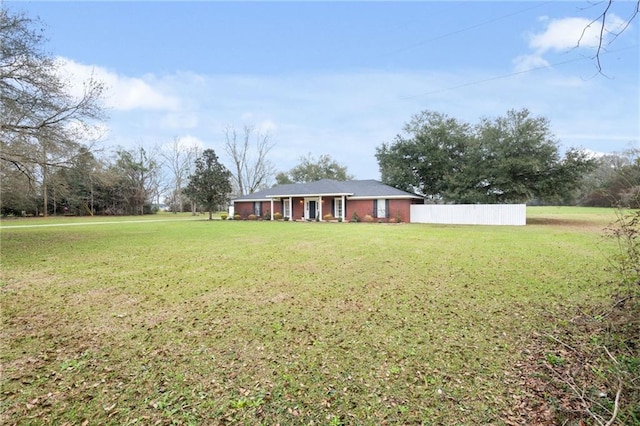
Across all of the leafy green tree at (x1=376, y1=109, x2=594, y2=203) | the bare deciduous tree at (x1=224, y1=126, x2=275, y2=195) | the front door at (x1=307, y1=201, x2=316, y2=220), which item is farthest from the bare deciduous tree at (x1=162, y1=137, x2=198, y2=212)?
the leafy green tree at (x1=376, y1=109, x2=594, y2=203)

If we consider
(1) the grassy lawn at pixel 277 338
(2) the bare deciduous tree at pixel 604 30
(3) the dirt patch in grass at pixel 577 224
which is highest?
(2) the bare deciduous tree at pixel 604 30

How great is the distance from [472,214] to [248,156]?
101 feet

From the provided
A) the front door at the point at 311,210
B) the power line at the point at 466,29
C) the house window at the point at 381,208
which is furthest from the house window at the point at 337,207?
the power line at the point at 466,29

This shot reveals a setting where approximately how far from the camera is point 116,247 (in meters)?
10.0

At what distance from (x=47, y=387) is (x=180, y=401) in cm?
128

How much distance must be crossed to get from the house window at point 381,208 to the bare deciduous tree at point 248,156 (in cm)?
2274

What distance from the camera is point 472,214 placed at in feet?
68.4

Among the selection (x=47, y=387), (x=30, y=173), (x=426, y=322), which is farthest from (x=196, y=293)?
(x=30, y=173)

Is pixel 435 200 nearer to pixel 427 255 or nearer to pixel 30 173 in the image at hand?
pixel 427 255

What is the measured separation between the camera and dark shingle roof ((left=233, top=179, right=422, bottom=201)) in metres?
23.4

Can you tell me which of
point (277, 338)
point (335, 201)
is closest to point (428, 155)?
point (335, 201)

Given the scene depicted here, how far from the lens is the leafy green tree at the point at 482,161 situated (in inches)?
804

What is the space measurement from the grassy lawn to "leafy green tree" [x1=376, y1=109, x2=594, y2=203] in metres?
16.3

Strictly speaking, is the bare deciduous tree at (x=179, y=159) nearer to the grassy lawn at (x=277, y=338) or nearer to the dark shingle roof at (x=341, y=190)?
the dark shingle roof at (x=341, y=190)
